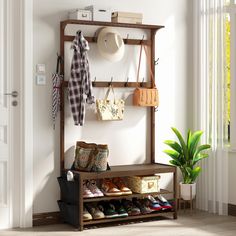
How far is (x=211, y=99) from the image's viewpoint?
5.82 m

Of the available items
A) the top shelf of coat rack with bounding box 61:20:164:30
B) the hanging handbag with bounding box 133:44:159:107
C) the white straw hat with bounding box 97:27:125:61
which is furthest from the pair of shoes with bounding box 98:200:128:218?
the top shelf of coat rack with bounding box 61:20:164:30

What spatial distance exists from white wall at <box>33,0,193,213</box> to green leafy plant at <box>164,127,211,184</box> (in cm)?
22

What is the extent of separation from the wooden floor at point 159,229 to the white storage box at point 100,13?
1.94 meters

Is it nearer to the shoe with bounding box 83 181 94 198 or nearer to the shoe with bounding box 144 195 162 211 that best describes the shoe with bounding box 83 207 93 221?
the shoe with bounding box 83 181 94 198

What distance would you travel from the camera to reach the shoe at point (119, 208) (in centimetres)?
521

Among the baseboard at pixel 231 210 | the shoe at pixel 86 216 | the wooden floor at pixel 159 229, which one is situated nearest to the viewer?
the wooden floor at pixel 159 229

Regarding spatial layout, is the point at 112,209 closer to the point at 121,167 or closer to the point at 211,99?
the point at 121,167

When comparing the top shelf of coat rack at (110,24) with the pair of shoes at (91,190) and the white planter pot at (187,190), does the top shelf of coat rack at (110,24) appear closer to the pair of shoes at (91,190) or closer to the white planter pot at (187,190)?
the pair of shoes at (91,190)

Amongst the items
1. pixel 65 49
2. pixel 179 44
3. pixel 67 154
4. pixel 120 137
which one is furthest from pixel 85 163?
pixel 179 44

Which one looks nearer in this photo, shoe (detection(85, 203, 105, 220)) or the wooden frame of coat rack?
shoe (detection(85, 203, 105, 220))

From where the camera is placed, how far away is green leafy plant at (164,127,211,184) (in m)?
5.68

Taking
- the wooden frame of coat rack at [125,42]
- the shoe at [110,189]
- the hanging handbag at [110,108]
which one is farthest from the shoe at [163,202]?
the hanging handbag at [110,108]

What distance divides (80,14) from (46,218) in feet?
6.27

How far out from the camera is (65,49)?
5.27 m
